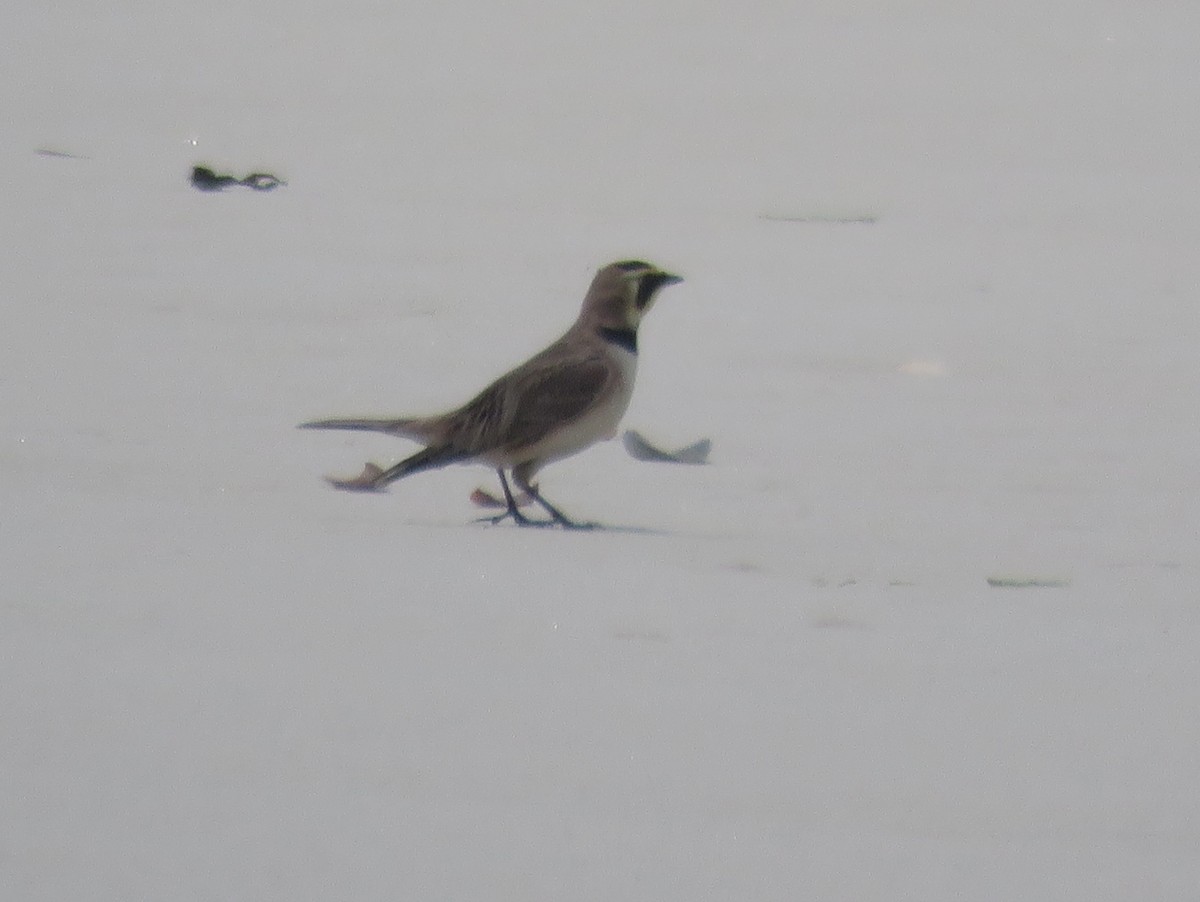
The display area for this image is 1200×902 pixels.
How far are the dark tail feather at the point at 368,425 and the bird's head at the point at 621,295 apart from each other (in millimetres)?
753

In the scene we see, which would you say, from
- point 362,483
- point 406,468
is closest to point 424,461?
point 406,468

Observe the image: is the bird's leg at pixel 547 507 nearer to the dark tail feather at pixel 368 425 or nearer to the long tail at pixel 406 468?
the long tail at pixel 406 468

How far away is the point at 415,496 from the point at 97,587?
1.80m

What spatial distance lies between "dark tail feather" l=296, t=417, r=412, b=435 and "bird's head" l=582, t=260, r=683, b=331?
0.75 m

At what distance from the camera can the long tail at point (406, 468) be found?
20.7 ft

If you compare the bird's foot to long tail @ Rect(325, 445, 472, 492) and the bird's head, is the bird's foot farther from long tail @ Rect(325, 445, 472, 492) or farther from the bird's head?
the bird's head

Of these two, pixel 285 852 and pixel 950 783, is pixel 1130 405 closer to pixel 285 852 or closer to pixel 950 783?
pixel 950 783

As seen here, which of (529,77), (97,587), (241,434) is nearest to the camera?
(97,587)

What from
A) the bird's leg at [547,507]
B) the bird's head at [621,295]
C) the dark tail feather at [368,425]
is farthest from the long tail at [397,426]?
the bird's head at [621,295]

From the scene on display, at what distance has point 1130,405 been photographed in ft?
26.2

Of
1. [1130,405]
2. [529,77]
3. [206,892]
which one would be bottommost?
[206,892]

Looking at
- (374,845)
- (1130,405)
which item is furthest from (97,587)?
(1130,405)

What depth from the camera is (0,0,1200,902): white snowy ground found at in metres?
3.69

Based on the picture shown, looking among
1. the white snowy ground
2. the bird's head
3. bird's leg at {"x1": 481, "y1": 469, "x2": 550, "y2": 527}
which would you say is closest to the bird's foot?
the white snowy ground
